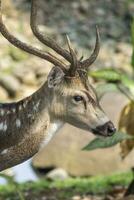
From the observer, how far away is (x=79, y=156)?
30.7 feet

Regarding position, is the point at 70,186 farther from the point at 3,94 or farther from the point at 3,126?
the point at 3,94

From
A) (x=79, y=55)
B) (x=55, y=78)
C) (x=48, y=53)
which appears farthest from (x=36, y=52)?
(x=79, y=55)

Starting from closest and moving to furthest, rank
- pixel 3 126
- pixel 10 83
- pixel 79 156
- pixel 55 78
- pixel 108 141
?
1. pixel 55 78
2. pixel 3 126
3. pixel 108 141
4. pixel 79 156
5. pixel 10 83

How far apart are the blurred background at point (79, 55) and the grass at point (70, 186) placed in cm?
25

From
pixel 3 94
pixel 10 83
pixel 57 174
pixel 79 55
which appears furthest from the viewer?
pixel 79 55

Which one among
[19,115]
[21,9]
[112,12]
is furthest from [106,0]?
[19,115]

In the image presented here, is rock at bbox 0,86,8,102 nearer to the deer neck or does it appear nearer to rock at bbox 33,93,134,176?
rock at bbox 33,93,134,176

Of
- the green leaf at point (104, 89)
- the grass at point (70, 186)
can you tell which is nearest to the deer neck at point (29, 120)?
the green leaf at point (104, 89)

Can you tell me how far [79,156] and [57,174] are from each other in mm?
319

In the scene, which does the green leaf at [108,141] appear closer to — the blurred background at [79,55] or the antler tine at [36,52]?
the blurred background at [79,55]

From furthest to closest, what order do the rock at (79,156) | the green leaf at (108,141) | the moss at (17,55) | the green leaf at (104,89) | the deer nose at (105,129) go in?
the moss at (17,55)
the rock at (79,156)
the green leaf at (104,89)
the green leaf at (108,141)
the deer nose at (105,129)

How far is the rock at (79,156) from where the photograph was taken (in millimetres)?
9250

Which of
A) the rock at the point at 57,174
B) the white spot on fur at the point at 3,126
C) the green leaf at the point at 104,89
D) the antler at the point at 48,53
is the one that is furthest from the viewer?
the rock at the point at 57,174

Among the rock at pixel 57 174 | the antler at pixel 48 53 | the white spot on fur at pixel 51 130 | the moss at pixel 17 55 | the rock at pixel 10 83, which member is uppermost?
the antler at pixel 48 53
